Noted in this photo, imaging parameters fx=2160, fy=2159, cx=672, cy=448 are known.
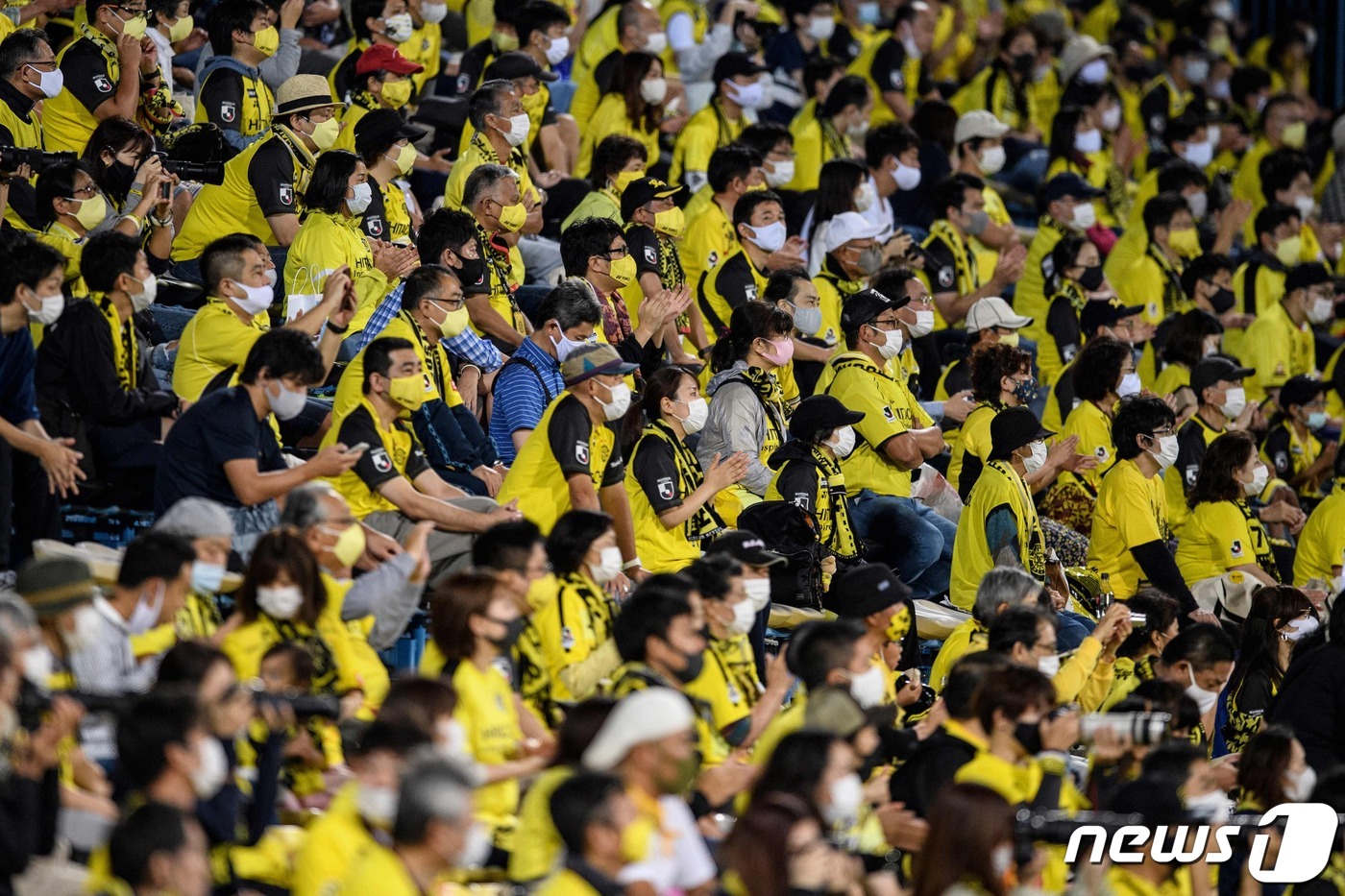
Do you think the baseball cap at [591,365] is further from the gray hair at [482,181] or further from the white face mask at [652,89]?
the white face mask at [652,89]

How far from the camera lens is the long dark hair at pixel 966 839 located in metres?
5.93

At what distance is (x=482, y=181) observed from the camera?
10.7 m

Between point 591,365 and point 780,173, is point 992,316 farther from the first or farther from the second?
point 591,365

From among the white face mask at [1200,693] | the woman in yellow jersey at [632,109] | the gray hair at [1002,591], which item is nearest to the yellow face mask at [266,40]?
the woman in yellow jersey at [632,109]

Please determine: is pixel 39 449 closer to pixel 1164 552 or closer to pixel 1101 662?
pixel 1101 662

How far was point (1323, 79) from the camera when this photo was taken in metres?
20.5

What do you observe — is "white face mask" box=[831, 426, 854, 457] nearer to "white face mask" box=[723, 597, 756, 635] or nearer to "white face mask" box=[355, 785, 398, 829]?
"white face mask" box=[723, 597, 756, 635]

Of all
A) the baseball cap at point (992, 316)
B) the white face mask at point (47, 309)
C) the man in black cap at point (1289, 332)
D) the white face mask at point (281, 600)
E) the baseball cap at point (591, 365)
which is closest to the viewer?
the white face mask at point (281, 600)

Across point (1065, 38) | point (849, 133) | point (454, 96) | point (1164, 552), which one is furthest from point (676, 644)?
point (1065, 38)

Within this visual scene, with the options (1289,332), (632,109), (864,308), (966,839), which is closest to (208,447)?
(966,839)

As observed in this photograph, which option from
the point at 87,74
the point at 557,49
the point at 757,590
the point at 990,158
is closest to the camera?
the point at 757,590

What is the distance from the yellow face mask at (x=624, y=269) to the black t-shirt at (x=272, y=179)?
1.58 m

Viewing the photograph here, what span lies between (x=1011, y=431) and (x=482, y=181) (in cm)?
286

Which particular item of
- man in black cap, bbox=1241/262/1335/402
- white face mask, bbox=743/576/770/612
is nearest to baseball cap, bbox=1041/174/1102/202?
man in black cap, bbox=1241/262/1335/402
